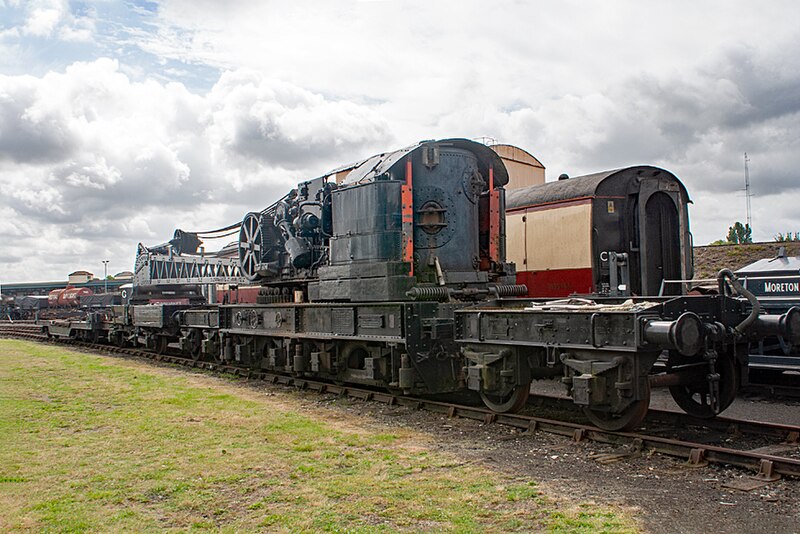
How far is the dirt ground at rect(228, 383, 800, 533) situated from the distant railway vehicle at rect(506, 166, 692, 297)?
5.79m

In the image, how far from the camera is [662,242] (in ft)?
46.7

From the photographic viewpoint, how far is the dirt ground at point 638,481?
5105mm

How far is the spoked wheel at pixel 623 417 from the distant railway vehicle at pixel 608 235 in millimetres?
5512

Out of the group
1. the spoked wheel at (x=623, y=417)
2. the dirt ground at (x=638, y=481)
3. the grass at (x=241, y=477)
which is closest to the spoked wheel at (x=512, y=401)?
the dirt ground at (x=638, y=481)

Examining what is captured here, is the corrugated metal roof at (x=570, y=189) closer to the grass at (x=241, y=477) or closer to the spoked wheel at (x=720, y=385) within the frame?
the spoked wheel at (x=720, y=385)

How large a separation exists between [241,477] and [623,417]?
13.0ft

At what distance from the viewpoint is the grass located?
520 centimetres

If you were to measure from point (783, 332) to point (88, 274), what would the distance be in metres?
78.3

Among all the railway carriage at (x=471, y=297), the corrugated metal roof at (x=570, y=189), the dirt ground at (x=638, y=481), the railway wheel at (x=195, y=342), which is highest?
the corrugated metal roof at (x=570, y=189)

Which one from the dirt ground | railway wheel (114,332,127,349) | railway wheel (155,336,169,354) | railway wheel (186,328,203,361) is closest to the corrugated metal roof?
the dirt ground

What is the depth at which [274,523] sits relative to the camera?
5145 millimetres

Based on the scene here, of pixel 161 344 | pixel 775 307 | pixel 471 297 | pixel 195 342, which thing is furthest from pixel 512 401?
pixel 161 344

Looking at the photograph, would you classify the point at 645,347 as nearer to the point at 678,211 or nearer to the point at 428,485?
the point at 428,485

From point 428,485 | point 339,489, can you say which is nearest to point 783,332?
point 428,485
